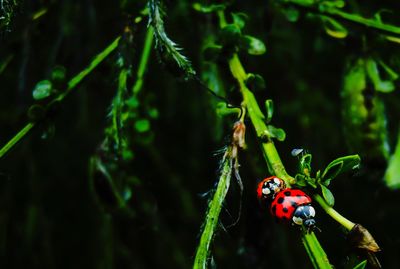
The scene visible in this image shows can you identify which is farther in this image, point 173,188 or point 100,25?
point 173,188

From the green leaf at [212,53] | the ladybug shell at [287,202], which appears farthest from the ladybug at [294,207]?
the green leaf at [212,53]

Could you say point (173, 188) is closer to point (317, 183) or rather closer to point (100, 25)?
point (100, 25)

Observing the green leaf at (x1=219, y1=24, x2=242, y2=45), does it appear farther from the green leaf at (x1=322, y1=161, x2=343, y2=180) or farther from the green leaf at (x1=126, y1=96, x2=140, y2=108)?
the green leaf at (x1=322, y1=161, x2=343, y2=180)

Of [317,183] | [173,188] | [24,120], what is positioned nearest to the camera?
[317,183]

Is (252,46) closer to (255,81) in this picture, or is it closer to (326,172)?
(255,81)

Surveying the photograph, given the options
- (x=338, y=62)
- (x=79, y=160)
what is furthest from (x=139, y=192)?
(x=338, y=62)

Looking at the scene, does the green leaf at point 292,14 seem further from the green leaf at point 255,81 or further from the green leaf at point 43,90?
the green leaf at point 43,90

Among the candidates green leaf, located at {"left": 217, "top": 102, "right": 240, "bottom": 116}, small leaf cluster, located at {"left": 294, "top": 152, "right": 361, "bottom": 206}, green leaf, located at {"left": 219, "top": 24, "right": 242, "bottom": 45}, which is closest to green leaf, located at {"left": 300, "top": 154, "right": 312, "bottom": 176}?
small leaf cluster, located at {"left": 294, "top": 152, "right": 361, "bottom": 206}
